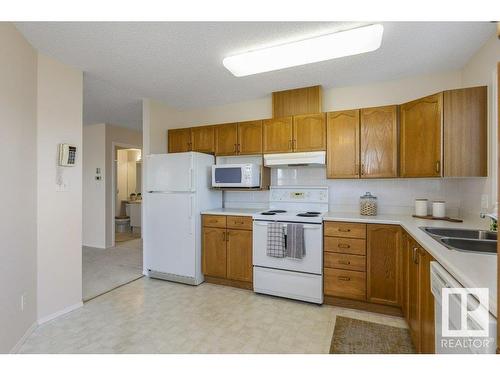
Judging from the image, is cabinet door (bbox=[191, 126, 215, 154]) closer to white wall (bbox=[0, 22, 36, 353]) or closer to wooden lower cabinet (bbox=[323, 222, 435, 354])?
white wall (bbox=[0, 22, 36, 353])

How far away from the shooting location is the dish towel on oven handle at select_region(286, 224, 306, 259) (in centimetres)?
262

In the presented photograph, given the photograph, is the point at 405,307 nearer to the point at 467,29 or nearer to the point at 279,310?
the point at 279,310

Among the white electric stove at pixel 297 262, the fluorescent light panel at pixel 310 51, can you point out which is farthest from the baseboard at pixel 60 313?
the fluorescent light panel at pixel 310 51

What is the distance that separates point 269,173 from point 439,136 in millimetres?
1902

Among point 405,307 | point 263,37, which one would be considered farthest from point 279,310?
point 263,37

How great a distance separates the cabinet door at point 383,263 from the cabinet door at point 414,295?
400 millimetres

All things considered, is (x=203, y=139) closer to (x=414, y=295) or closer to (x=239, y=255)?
(x=239, y=255)

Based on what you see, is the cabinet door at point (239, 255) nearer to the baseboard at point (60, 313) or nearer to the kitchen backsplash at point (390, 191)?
the kitchen backsplash at point (390, 191)

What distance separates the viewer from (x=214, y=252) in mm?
3166

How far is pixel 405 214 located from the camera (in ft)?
9.25

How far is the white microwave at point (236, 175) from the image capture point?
3135 millimetres

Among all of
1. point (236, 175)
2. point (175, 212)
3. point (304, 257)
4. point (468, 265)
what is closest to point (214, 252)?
point (175, 212)

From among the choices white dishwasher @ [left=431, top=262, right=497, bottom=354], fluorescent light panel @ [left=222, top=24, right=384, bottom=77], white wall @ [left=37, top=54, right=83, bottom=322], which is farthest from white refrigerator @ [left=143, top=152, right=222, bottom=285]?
white dishwasher @ [left=431, top=262, right=497, bottom=354]

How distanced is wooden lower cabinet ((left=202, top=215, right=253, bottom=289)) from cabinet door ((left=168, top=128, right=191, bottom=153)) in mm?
1196
